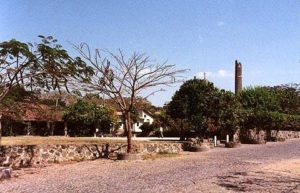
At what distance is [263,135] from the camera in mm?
46531

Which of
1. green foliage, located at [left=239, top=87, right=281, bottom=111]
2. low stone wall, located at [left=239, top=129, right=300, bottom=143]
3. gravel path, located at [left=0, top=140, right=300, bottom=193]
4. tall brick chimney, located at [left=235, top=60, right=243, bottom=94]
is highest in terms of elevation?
tall brick chimney, located at [left=235, top=60, right=243, bottom=94]

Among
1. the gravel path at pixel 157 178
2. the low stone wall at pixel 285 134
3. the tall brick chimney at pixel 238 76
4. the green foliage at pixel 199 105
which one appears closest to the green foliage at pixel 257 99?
the low stone wall at pixel 285 134

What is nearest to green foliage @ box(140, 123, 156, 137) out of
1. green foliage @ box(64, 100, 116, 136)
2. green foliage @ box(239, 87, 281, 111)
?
green foliage @ box(64, 100, 116, 136)

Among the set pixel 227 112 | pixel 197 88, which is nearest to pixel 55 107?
pixel 197 88

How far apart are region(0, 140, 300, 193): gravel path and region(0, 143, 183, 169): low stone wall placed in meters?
1.22

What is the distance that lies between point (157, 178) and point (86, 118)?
35027 mm

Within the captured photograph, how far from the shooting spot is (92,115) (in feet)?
163

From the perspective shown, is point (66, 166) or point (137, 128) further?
point (137, 128)

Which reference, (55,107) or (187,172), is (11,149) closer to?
(55,107)

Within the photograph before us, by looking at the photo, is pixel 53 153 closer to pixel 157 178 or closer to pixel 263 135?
pixel 157 178

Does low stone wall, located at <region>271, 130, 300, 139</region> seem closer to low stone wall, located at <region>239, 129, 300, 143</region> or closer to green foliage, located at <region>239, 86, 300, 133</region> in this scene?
low stone wall, located at <region>239, 129, 300, 143</region>

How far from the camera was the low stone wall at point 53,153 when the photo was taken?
18605mm

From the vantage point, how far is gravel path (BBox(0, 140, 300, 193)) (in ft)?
42.5

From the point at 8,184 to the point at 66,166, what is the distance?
17.4 feet
